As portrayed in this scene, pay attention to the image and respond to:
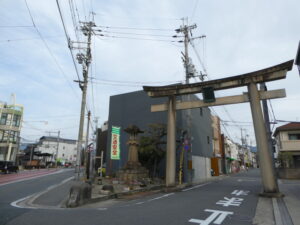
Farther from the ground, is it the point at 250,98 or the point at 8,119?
the point at 8,119

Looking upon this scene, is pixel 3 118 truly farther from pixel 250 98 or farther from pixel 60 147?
pixel 250 98

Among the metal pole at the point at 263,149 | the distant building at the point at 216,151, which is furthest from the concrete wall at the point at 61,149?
the metal pole at the point at 263,149

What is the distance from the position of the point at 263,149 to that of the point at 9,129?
4731 centimetres

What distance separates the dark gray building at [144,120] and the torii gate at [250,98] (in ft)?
21.9

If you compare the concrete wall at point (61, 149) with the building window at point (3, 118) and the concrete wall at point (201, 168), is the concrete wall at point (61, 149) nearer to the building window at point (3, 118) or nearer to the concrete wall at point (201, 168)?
the building window at point (3, 118)

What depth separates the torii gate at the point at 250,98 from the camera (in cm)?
1063

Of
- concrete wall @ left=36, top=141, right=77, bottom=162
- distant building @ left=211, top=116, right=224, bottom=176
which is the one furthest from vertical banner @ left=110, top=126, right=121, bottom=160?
concrete wall @ left=36, top=141, right=77, bottom=162

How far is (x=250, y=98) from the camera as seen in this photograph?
12023 mm

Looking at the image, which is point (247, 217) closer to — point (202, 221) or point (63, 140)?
point (202, 221)

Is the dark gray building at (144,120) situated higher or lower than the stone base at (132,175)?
higher

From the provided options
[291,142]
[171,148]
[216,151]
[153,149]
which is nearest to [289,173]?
[291,142]

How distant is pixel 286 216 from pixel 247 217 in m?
1.37

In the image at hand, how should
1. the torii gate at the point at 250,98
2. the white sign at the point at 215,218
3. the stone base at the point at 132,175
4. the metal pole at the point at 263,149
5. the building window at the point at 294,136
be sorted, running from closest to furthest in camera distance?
the white sign at the point at 215,218
the metal pole at the point at 263,149
the torii gate at the point at 250,98
the stone base at the point at 132,175
the building window at the point at 294,136

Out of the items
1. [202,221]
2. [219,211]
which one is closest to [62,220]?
[202,221]
